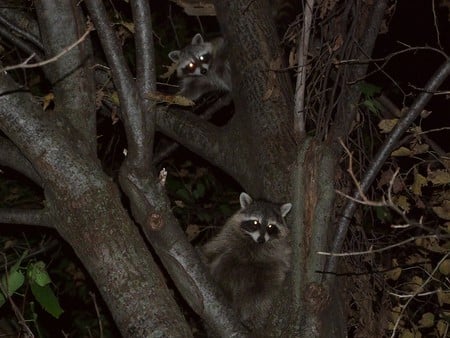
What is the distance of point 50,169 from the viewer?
2.92 metres

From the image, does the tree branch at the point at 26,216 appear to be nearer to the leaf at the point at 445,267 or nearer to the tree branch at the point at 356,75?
the tree branch at the point at 356,75

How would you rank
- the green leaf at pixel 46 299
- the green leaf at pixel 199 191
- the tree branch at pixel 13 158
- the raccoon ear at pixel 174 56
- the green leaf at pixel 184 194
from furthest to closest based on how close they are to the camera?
the raccoon ear at pixel 174 56
the green leaf at pixel 199 191
the green leaf at pixel 184 194
the tree branch at pixel 13 158
the green leaf at pixel 46 299

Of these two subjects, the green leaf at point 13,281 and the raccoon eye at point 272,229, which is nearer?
the green leaf at point 13,281

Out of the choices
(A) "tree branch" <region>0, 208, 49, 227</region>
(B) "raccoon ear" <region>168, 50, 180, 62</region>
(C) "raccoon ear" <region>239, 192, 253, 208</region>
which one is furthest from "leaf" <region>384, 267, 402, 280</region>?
(B) "raccoon ear" <region>168, 50, 180, 62</region>

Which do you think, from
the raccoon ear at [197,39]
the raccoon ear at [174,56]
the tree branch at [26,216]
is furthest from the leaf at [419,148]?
the raccoon ear at [197,39]

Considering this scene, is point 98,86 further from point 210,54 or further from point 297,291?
point 210,54

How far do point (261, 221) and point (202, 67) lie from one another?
3.22 metres

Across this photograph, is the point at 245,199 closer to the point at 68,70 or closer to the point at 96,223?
the point at 68,70

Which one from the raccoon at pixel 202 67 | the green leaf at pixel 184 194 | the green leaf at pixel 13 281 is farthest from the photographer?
the raccoon at pixel 202 67

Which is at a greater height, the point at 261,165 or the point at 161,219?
the point at 161,219

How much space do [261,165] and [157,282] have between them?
3.71ft

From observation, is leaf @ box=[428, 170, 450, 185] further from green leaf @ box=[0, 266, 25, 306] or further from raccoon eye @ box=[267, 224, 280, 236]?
green leaf @ box=[0, 266, 25, 306]

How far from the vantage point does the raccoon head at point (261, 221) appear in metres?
4.50

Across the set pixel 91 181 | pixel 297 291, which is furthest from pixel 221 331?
pixel 91 181
